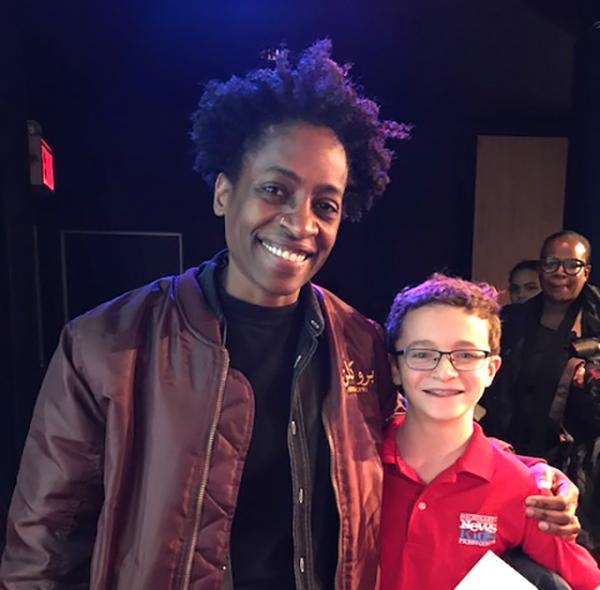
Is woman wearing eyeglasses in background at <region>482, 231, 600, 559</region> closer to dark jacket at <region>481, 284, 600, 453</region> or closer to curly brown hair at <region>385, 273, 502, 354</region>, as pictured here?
dark jacket at <region>481, 284, 600, 453</region>

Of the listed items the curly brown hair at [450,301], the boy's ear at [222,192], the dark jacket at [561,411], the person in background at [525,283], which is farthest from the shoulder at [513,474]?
the person in background at [525,283]

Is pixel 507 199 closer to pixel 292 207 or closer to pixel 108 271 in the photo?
pixel 108 271

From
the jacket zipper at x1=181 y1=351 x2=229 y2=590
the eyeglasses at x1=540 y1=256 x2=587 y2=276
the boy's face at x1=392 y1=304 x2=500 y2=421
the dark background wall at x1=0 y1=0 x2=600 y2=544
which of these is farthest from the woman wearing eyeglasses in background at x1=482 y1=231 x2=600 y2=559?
the jacket zipper at x1=181 y1=351 x2=229 y2=590

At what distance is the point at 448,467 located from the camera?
1.26 m

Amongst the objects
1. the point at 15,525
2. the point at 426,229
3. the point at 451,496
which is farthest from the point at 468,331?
the point at 426,229

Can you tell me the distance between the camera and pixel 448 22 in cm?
362

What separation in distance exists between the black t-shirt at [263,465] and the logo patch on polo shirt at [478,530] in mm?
390

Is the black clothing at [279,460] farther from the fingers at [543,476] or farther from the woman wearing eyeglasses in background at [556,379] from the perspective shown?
the woman wearing eyeglasses in background at [556,379]

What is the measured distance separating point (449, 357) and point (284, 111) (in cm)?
65

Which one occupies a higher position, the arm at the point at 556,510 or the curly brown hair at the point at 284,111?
the curly brown hair at the point at 284,111

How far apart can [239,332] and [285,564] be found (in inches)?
18.6

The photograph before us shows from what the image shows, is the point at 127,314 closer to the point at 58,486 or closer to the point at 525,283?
the point at 58,486

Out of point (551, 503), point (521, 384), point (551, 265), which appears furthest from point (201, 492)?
point (551, 265)

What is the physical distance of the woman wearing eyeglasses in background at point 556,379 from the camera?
2215 millimetres
